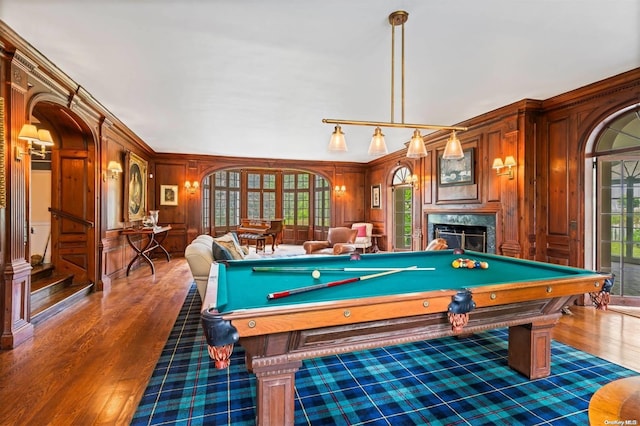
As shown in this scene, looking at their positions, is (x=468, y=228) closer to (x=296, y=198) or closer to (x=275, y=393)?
(x=275, y=393)

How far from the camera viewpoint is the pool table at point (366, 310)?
1.45 meters

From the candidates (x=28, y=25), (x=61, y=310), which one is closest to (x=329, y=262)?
(x=28, y=25)

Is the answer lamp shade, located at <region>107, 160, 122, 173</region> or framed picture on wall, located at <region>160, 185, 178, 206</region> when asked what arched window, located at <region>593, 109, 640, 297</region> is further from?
framed picture on wall, located at <region>160, 185, 178, 206</region>

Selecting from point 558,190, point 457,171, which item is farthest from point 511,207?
point 457,171

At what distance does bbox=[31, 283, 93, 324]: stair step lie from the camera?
3.41 metres

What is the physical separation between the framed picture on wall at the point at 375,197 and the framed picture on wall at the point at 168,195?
5489 millimetres

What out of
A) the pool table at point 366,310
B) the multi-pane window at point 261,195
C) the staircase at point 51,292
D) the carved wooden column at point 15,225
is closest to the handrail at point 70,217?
the staircase at point 51,292

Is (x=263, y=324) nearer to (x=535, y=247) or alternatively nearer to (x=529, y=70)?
(x=529, y=70)

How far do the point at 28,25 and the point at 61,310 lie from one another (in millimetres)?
3037

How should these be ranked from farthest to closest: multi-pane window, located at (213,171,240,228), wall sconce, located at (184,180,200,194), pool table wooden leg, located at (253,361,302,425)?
multi-pane window, located at (213,171,240,228)
wall sconce, located at (184,180,200,194)
pool table wooden leg, located at (253,361,302,425)

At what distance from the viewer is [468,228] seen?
5480mm

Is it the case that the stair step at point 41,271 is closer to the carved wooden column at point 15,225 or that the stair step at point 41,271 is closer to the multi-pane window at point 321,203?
the carved wooden column at point 15,225

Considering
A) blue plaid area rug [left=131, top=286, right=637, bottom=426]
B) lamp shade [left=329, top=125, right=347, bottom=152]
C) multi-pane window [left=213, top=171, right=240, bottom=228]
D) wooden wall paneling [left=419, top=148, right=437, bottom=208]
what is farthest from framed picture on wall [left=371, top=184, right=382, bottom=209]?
lamp shade [left=329, top=125, right=347, bottom=152]

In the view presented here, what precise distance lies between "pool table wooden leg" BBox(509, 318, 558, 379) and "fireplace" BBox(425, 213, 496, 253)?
9.24 feet
